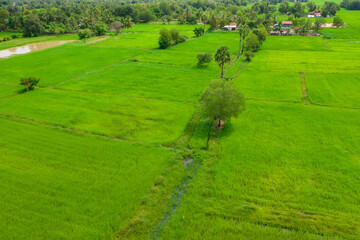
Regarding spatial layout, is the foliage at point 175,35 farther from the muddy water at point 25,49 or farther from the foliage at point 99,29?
the muddy water at point 25,49

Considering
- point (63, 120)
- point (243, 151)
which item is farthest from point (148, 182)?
point (63, 120)

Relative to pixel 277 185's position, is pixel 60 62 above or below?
above

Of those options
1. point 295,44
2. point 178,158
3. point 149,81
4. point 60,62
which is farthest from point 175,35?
point 178,158

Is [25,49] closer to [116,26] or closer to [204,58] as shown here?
[116,26]

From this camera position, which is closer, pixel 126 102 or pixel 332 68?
pixel 126 102

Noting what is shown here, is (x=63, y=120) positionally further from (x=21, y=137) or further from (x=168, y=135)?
(x=168, y=135)

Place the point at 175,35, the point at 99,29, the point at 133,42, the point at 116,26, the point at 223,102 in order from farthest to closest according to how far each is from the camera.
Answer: the point at 116,26, the point at 99,29, the point at 133,42, the point at 175,35, the point at 223,102

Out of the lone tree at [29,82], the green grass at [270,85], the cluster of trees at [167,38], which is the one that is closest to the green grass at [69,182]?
the lone tree at [29,82]
